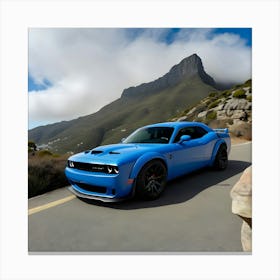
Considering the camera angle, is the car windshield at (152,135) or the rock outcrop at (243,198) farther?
the car windshield at (152,135)

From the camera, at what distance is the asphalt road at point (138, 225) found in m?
1.93

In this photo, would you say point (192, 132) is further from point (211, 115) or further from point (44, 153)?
point (211, 115)

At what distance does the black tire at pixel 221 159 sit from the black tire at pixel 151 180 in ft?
5.86

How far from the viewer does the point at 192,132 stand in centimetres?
397

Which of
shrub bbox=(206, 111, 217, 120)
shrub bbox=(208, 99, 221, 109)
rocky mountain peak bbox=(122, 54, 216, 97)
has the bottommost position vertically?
rocky mountain peak bbox=(122, 54, 216, 97)

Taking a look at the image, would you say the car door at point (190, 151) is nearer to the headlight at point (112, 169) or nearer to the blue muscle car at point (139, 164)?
the blue muscle car at point (139, 164)

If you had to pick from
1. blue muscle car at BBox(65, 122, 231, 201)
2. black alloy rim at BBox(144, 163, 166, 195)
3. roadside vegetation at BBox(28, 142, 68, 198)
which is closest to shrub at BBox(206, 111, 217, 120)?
blue muscle car at BBox(65, 122, 231, 201)

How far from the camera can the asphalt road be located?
1.93m

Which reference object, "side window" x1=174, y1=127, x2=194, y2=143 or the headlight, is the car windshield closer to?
"side window" x1=174, y1=127, x2=194, y2=143

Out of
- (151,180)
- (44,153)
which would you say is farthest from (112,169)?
(44,153)

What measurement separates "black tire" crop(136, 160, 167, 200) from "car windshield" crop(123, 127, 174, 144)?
558 millimetres

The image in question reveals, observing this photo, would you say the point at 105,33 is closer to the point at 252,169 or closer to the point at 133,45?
the point at 133,45

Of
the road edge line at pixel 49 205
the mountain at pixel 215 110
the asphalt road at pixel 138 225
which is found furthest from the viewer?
the mountain at pixel 215 110

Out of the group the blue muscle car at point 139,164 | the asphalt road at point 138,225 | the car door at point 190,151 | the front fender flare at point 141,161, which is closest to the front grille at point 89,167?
the blue muscle car at point 139,164
